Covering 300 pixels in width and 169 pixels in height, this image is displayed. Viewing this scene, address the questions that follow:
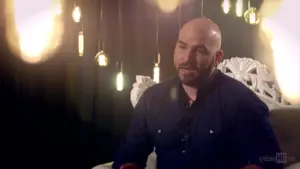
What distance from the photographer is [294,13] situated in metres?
1.62

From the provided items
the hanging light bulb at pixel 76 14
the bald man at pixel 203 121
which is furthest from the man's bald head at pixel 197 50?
the hanging light bulb at pixel 76 14

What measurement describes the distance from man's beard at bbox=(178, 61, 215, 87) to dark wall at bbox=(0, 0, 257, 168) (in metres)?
0.39

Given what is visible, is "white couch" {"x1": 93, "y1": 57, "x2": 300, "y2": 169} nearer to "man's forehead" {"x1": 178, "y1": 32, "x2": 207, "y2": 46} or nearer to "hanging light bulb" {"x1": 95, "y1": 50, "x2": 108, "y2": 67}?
"hanging light bulb" {"x1": 95, "y1": 50, "x2": 108, "y2": 67}

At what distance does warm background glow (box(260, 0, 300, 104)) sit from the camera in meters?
1.61

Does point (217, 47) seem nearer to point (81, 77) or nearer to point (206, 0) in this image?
point (206, 0)

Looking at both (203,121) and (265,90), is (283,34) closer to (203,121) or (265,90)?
(265,90)

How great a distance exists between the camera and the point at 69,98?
174cm

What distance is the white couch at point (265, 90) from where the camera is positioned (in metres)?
1.42

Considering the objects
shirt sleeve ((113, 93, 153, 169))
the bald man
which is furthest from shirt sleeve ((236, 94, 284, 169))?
shirt sleeve ((113, 93, 153, 169))

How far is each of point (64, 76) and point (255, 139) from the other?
31.6 inches

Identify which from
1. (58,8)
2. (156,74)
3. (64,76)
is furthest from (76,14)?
(156,74)

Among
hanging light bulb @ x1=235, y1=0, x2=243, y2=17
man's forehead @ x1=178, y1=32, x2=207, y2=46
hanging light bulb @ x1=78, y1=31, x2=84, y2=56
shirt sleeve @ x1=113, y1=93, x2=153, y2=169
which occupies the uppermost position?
hanging light bulb @ x1=235, y1=0, x2=243, y2=17

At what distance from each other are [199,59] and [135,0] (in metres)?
0.49

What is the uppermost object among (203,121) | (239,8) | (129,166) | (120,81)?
(239,8)
